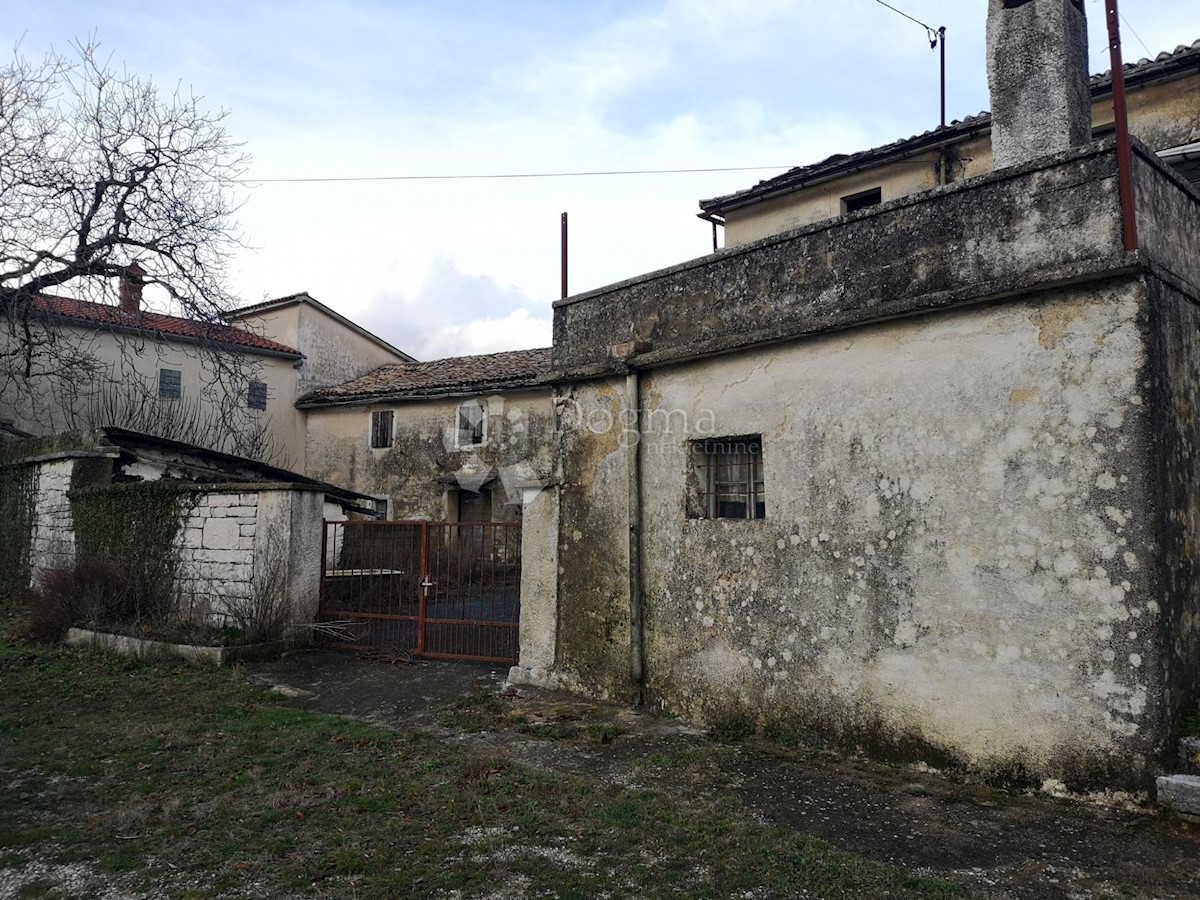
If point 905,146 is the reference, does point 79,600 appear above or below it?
below

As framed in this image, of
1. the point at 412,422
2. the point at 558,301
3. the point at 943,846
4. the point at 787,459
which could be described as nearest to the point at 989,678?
the point at 943,846

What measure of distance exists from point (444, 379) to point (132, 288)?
678 cm

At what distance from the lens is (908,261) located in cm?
523

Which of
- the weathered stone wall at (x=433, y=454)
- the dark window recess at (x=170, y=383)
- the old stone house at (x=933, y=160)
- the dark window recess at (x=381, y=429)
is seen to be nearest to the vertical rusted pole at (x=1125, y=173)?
the old stone house at (x=933, y=160)

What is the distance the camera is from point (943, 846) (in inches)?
154

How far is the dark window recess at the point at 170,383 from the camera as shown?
19.0m

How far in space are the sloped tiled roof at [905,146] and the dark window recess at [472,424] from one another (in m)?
7.34

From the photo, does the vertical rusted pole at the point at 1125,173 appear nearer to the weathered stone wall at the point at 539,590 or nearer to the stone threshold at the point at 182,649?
the weathered stone wall at the point at 539,590

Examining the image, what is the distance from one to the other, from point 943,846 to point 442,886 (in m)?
2.52

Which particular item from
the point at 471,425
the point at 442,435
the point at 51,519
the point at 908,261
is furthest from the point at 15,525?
the point at 908,261

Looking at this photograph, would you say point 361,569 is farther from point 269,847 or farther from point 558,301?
point 269,847

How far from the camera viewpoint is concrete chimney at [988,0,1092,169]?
5555mm

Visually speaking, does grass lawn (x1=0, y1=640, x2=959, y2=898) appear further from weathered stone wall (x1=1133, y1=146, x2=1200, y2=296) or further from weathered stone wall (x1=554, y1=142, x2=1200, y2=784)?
weathered stone wall (x1=1133, y1=146, x2=1200, y2=296)

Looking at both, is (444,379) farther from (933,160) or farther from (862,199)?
(933,160)
